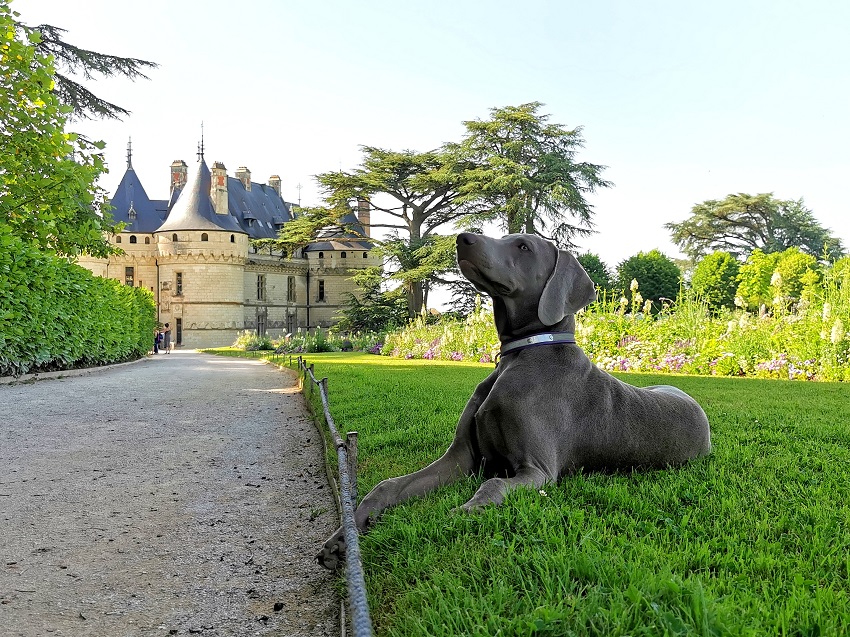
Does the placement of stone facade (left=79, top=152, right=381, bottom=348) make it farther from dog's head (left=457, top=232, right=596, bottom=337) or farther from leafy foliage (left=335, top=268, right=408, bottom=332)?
dog's head (left=457, top=232, right=596, bottom=337)

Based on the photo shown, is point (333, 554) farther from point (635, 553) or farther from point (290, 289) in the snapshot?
point (290, 289)

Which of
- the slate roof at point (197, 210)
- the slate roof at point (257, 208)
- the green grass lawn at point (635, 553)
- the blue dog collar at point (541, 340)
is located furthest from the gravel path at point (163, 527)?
the slate roof at point (257, 208)

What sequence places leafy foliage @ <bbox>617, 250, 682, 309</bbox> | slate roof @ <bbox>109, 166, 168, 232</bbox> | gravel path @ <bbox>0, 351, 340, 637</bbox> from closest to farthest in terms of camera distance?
gravel path @ <bbox>0, 351, 340, 637</bbox>, leafy foliage @ <bbox>617, 250, 682, 309</bbox>, slate roof @ <bbox>109, 166, 168, 232</bbox>

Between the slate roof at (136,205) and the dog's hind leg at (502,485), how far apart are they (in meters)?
48.9

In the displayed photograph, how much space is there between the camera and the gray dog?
297 centimetres

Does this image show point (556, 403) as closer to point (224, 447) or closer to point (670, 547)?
point (670, 547)

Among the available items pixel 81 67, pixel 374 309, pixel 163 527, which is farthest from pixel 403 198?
pixel 163 527

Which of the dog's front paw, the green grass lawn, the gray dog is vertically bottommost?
the dog's front paw

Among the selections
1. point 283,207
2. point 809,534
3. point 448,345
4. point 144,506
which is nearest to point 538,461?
point 809,534

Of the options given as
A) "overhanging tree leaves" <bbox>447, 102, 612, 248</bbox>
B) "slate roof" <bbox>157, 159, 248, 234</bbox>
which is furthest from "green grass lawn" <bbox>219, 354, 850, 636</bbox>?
"slate roof" <bbox>157, 159, 248, 234</bbox>

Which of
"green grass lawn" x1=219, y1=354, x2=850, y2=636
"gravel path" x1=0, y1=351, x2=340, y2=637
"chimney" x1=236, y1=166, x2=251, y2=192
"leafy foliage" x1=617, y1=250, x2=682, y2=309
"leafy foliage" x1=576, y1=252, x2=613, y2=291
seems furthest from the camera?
"chimney" x1=236, y1=166, x2=251, y2=192

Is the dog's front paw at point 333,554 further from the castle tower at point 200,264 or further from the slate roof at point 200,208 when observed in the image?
the castle tower at point 200,264

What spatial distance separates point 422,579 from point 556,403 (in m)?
1.08

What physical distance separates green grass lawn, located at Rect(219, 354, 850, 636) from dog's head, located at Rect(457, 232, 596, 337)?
75 centimetres
